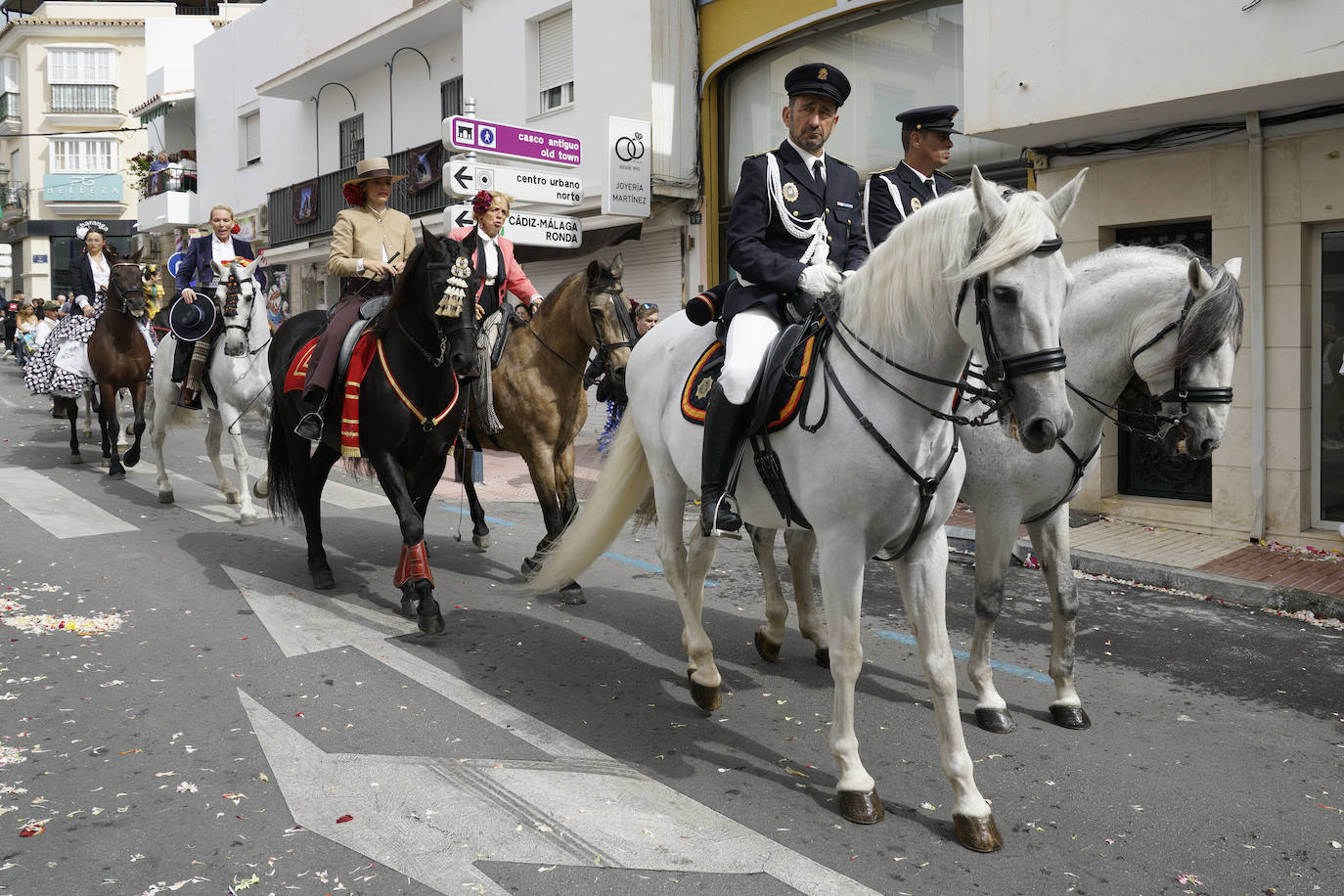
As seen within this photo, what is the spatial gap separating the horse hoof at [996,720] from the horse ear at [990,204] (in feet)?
7.52

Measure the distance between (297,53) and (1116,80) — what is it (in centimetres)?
2210

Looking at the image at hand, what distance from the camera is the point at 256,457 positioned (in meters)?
13.3

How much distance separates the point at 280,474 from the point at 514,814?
14.7 feet

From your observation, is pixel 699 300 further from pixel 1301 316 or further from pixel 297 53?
pixel 297 53

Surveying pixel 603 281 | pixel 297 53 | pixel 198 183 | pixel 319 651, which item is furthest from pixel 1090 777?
pixel 198 183

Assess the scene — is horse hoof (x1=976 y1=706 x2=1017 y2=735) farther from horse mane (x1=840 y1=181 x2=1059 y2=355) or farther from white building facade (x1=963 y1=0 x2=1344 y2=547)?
white building facade (x1=963 y1=0 x2=1344 y2=547)

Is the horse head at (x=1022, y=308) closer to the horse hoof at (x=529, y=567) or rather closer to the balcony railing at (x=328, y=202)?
the horse hoof at (x=529, y=567)

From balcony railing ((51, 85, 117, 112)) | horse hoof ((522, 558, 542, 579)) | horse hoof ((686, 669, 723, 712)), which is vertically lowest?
horse hoof ((686, 669, 723, 712))

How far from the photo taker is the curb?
6.63 metres

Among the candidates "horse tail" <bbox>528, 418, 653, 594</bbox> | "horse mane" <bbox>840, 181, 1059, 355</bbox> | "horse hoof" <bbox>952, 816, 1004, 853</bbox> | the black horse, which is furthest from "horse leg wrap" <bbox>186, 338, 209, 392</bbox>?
"horse hoof" <bbox>952, 816, 1004, 853</bbox>

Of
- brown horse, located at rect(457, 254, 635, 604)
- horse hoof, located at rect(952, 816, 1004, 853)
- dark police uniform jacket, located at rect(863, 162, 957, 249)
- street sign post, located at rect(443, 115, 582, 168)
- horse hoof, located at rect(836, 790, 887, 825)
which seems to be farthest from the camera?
street sign post, located at rect(443, 115, 582, 168)

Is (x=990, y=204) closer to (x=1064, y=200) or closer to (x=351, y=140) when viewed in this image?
(x=1064, y=200)

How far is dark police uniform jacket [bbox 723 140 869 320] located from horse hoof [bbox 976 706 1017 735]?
1.94 m

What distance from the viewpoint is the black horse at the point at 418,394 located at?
568 centimetres
